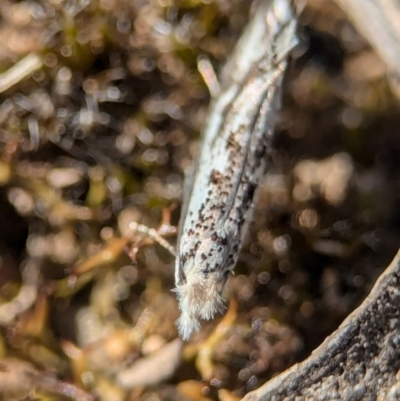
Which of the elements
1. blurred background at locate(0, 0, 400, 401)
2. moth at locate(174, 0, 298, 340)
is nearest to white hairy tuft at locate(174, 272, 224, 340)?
moth at locate(174, 0, 298, 340)

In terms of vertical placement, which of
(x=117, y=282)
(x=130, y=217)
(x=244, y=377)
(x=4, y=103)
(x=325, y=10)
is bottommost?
(x=244, y=377)

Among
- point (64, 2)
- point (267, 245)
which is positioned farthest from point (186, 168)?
point (64, 2)

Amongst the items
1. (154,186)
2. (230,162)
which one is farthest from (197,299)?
(154,186)

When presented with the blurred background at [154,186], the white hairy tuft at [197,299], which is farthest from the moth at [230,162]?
the blurred background at [154,186]

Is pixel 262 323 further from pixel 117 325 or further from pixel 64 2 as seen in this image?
pixel 64 2

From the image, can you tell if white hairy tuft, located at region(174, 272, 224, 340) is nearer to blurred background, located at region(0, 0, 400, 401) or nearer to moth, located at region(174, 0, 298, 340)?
moth, located at region(174, 0, 298, 340)

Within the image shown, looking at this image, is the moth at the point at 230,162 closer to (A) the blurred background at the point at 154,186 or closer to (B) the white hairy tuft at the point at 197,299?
(B) the white hairy tuft at the point at 197,299

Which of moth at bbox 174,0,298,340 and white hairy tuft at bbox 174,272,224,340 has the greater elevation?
moth at bbox 174,0,298,340

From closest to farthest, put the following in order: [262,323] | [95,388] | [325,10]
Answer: [95,388] → [262,323] → [325,10]
